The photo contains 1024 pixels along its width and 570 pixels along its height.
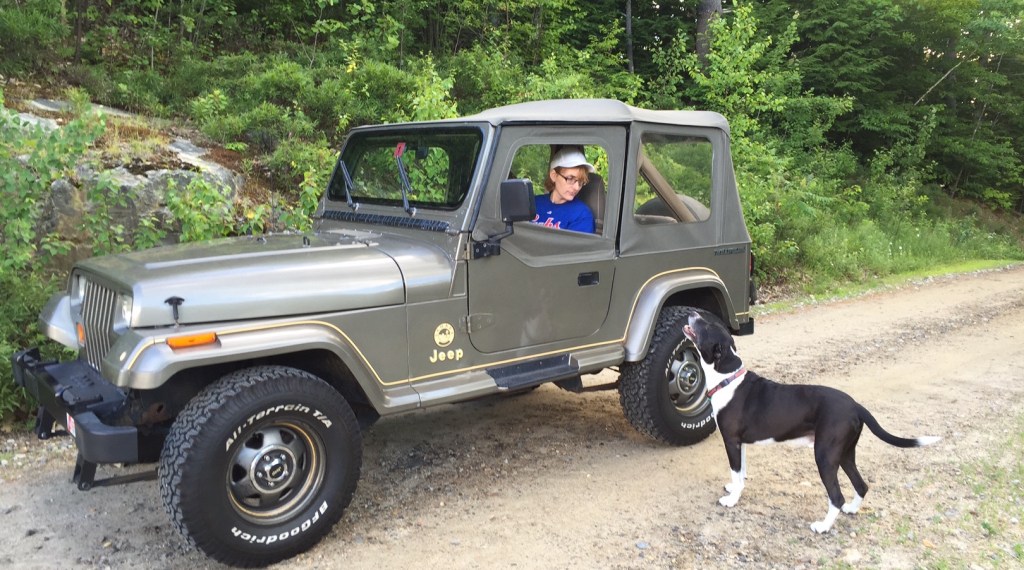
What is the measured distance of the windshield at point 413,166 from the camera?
13.4 feet

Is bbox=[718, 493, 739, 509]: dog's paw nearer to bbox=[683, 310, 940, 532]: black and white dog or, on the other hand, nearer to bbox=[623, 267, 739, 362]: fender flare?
bbox=[683, 310, 940, 532]: black and white dog

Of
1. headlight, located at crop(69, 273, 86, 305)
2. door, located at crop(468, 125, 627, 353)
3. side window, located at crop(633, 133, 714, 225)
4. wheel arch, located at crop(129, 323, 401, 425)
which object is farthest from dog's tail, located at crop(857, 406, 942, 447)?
headlight, located at crop(69, 273, 86, 305)

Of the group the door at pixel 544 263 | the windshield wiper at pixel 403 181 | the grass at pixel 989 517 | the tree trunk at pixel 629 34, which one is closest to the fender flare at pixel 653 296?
the door at pixel 544 263

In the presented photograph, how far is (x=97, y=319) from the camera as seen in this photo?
3.58 m

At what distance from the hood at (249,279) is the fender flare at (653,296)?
1.61 m

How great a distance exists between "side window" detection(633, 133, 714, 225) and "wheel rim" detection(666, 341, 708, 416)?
2.84 ft

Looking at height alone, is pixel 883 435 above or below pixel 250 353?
below

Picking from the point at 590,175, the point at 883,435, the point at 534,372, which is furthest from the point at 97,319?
the point at 883,435

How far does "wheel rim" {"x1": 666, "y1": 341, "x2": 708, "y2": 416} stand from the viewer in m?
4.95

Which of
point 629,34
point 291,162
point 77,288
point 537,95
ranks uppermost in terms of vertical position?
point 629,34

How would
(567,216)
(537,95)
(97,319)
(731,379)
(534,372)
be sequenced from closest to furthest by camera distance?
(97,319) < (731,379) < (534,372) < (567,216) < (537,95)

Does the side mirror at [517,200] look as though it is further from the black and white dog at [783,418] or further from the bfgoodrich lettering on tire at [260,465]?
the bfgoodrich lettering on tire at [260,465]

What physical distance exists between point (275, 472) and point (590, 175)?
8.24ft

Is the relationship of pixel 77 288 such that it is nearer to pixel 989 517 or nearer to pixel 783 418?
pixel 783 418
